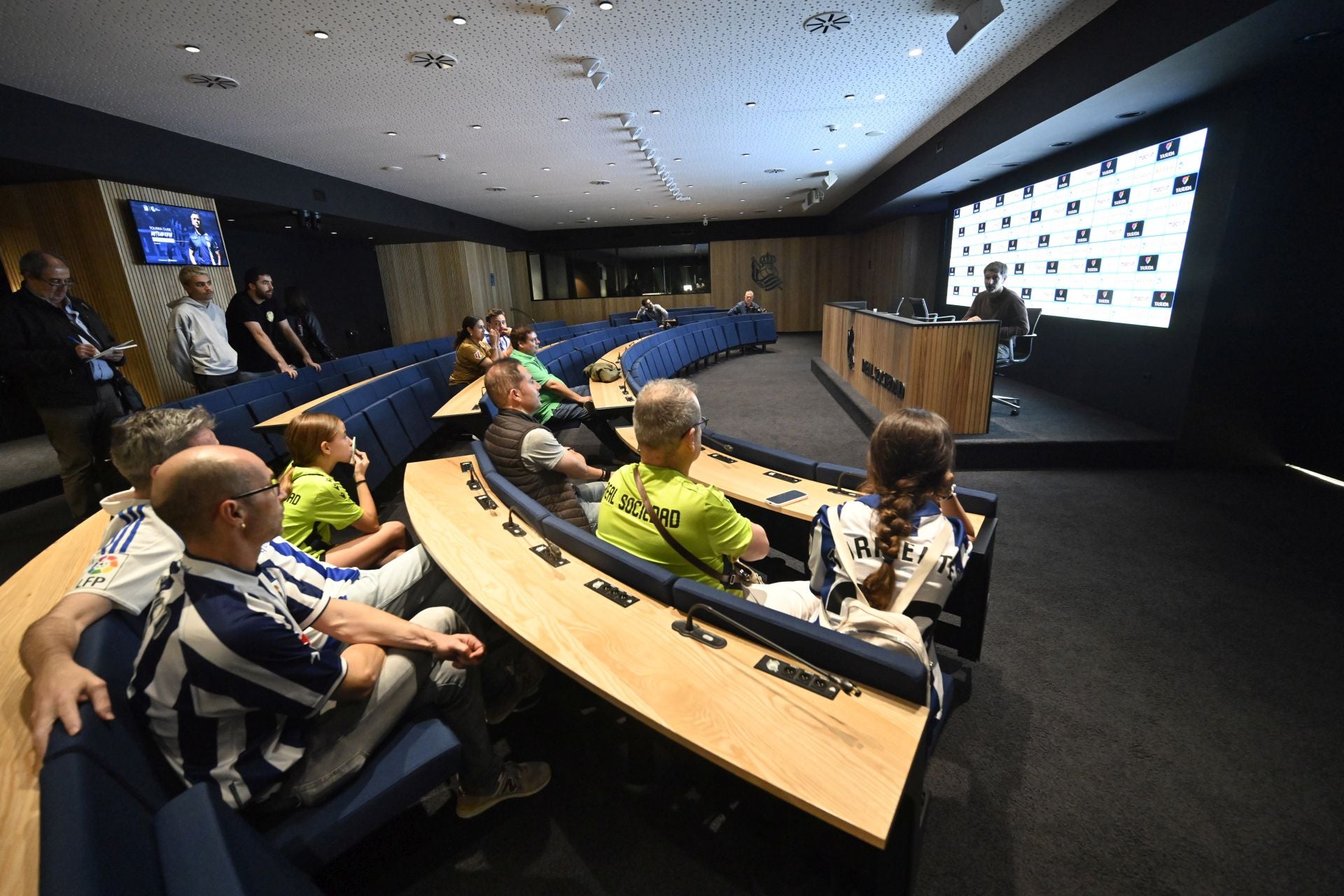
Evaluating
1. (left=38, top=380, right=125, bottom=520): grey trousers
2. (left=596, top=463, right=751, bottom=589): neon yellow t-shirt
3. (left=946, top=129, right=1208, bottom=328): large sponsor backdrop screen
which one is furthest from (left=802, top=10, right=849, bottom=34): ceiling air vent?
(left=38, top=380, right=125, bottom=520): grey trousers

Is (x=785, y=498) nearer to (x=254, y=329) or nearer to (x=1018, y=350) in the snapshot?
(x=1018, y=350)

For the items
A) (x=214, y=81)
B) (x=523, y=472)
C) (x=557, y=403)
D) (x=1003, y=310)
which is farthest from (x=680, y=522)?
(x=1003, y=310)

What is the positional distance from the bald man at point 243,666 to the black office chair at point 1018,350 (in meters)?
5.81

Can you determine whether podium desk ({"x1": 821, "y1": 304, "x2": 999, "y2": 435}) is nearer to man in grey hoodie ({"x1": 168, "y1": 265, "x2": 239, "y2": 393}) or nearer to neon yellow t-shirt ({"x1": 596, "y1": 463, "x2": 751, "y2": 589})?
neon yellow t-shirt ({"x1": 596, "y1": 463, "x2": 751, "y2": 589})

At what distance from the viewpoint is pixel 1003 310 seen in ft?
18.0

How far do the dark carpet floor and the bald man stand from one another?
21.1 inches

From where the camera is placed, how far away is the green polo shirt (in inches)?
180

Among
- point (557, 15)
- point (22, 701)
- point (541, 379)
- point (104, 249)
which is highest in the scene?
point (557, 15)

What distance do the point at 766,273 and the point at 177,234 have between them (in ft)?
42.3

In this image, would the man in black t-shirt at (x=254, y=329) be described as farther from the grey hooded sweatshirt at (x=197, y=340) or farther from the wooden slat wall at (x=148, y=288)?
the wooden slat wall at (x=148, y=288)

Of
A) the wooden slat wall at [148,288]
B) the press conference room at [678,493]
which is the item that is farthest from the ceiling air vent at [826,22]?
the wooden slat wall at [148,288]

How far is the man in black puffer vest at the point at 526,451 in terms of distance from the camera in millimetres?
2563

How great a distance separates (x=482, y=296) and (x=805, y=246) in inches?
341

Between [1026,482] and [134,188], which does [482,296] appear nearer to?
[134,188]
